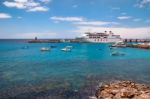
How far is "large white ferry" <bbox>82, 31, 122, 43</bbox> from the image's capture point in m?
183

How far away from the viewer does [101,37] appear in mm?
185875

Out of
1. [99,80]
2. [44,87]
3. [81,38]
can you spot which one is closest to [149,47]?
[99,80]

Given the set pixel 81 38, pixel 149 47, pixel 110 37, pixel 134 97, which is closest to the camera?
pixel 134 97

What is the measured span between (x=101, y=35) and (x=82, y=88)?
163 metres

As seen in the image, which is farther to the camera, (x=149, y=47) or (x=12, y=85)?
(x=149, y=47)

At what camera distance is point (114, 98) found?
694 inches

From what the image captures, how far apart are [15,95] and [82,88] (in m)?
7.20

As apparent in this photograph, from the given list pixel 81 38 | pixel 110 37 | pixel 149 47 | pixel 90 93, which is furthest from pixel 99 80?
pixel 81 38

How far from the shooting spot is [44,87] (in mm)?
25781

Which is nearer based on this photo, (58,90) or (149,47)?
(58,90)

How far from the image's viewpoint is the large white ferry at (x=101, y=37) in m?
183

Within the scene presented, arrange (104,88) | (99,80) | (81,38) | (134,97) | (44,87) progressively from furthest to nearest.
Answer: (81,38) → (99,80) → (44,87) → (104,88) → (134,97)

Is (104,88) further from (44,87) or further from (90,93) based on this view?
(44,87)

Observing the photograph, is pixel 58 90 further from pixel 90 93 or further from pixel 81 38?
pixel 81 38
